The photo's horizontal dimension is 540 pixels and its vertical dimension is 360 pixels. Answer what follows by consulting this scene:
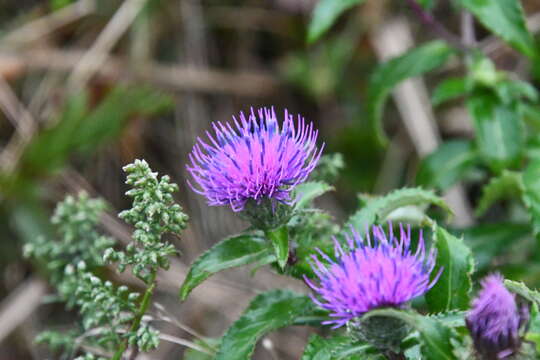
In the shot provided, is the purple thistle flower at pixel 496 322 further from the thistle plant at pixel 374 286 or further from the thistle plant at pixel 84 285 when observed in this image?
the thistle plant at pixel 84 285

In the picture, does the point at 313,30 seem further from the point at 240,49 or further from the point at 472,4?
the point at 240,49

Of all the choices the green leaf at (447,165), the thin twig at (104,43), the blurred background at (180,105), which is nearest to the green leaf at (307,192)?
the green leaf at (447,165)

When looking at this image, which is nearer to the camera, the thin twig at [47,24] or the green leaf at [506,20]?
the green leaf at [506,20]

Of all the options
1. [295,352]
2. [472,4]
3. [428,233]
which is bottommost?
[295,352]

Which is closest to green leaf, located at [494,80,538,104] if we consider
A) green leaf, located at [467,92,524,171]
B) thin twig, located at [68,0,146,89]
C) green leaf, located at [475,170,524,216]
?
green leaf, located at [467,92,524,171]

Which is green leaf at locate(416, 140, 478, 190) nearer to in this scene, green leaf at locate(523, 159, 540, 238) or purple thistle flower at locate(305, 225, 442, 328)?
green leaf at locate(523, 159, 540, 238)

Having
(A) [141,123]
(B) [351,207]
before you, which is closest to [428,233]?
(B) [351,207]
